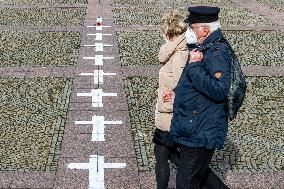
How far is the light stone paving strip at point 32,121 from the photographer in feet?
21.1

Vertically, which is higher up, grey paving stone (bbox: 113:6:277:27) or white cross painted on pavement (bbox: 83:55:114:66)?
grey paving stone (bbox: 113:6:277:27)

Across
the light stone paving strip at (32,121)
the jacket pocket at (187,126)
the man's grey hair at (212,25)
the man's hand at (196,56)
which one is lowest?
the light stone paving strip at (32,121)

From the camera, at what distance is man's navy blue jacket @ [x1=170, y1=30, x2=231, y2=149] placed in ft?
13.3

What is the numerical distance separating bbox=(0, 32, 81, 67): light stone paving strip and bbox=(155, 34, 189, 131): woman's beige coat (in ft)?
20.6

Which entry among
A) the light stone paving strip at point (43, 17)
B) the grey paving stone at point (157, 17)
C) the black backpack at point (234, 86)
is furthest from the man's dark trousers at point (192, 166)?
the light stone paving strip at point (43, 17)

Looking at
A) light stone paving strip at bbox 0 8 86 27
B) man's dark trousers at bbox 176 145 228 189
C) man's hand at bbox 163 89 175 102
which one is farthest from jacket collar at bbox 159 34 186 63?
light stone paving strip at bbox 0 8 86 27

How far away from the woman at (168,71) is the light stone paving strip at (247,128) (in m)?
1.27

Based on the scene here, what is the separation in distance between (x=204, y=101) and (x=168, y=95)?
1.92ft

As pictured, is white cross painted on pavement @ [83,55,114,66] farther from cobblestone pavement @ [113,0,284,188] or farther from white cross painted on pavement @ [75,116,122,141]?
white cross painted on pavement @ [75,116,122,141]

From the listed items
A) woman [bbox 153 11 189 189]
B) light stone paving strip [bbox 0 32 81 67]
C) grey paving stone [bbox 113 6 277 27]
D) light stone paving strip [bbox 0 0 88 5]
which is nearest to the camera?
woman [bbox 153 11 189 189]

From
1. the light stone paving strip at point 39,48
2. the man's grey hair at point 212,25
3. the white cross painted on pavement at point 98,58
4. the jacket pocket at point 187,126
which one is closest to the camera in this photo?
the man's grey hair at point 212,25

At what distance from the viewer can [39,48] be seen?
12195 mm

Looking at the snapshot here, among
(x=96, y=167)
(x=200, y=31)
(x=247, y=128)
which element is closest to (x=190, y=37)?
(x=200, y=31)

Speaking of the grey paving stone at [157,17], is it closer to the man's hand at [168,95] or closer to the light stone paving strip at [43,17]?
the light stone paving strip at [43,17]
